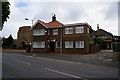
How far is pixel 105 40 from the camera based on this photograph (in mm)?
55344

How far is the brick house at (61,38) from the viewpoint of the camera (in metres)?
28.2

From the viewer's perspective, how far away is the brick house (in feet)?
92.6

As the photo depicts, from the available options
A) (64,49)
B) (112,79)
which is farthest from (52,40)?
(112,79)

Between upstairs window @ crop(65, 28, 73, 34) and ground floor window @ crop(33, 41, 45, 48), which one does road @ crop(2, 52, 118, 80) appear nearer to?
upstairs window @ crop(65, 28, 73, 34)

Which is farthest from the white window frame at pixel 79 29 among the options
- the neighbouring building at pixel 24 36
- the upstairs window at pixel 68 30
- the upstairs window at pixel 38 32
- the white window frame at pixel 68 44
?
the neighbouring building at pixel 24 36

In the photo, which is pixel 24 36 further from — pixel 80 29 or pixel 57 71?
pixel 57 71

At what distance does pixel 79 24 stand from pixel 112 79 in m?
21.4

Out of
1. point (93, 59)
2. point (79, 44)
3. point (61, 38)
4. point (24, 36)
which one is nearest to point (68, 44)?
point (61, 38)

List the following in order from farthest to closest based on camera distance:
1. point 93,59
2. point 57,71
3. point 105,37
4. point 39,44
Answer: point 105,37
point 39,44
point 93,59
point 57,71

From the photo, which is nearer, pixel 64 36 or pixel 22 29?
pixel 64 36

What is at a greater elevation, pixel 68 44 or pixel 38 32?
pixel 38 32

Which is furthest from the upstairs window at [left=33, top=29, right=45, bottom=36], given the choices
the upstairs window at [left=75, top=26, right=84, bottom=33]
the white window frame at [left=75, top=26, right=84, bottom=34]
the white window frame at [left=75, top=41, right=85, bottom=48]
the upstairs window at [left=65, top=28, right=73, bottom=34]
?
the white window frame at [left=75, top=41, right=85, bottom=48]

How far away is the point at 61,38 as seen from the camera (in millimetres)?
30641

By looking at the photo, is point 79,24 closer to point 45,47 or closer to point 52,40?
point 52,40
